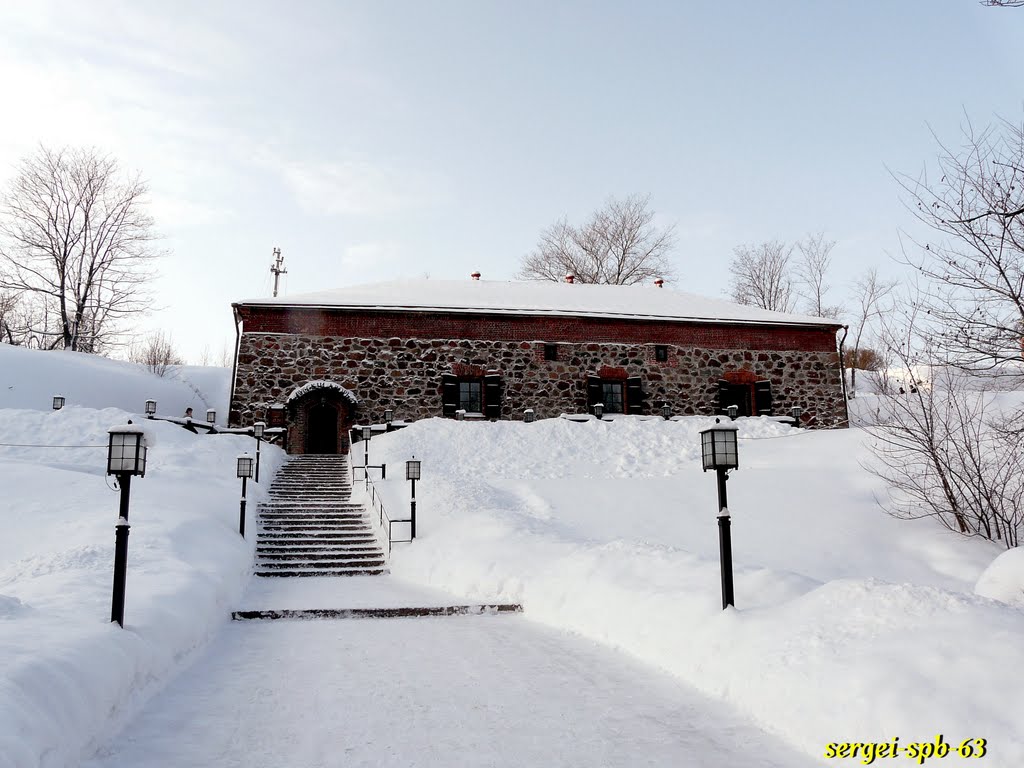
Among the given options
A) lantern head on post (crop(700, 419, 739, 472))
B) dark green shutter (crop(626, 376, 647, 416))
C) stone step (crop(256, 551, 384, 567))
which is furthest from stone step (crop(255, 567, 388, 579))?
dark green shutter (crop(626, 376, 647, 416))

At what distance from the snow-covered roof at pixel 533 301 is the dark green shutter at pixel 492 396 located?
2153 mm

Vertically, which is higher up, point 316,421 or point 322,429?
point 316,421

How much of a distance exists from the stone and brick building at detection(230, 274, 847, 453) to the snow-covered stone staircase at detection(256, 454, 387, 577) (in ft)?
14.4

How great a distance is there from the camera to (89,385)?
24.4 metres

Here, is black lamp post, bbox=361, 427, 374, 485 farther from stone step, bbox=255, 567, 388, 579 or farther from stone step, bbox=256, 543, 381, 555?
stone step, bbox=255, 567, 388, 579

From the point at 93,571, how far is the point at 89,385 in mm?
20509

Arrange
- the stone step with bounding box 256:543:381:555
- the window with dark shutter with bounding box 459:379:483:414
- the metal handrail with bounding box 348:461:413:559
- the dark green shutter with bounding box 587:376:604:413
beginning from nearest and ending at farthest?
the stone step with bounding box 256:543:381:555, the metal handrail with bounding box 348:461:413:559, the window with dark shutter with bounding box 459:379:483:414, the dark green shutter with bounding box 587:376:604:413

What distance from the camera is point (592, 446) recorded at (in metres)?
17.8

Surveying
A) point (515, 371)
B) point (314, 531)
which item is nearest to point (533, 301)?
point (515, 371)

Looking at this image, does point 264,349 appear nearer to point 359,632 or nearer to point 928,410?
point 359,632

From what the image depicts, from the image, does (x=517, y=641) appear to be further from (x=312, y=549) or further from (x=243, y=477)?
(x=243, y=477)

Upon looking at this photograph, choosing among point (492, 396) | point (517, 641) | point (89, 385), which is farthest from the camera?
point (89, 385)

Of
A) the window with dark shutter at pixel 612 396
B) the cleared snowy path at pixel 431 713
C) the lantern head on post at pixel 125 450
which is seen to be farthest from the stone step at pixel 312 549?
the window with dark shutter at pixel 612 396

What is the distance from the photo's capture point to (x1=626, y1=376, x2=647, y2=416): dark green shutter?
22.0m
